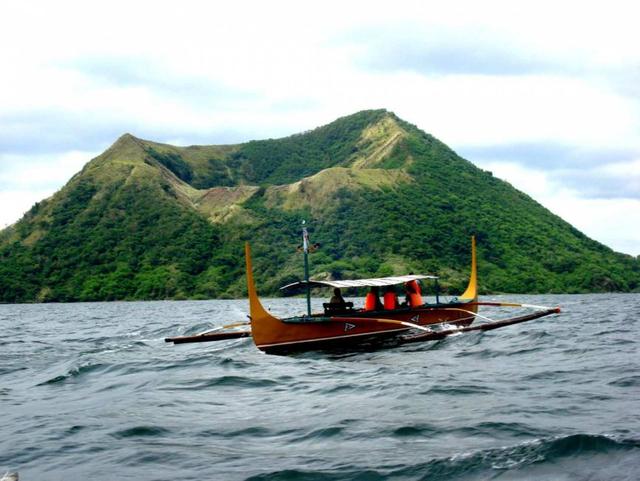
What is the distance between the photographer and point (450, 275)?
12888 cm

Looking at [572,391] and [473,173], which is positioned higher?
[473,173]

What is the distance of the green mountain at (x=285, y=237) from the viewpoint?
135 metres

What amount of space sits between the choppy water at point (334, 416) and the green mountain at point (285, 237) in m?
104

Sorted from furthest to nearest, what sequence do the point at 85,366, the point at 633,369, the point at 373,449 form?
the point at 85,366
the point at 633,369
the point at 373,449

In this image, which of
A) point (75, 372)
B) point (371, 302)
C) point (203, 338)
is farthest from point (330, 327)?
point (75, 372)

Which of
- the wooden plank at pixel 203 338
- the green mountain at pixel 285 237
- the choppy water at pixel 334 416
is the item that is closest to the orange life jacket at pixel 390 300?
the choppy water at pixel 334 416

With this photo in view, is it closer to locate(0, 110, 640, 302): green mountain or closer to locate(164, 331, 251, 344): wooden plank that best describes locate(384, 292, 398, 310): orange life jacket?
locate(164, 331, 251, 344): wooden plank

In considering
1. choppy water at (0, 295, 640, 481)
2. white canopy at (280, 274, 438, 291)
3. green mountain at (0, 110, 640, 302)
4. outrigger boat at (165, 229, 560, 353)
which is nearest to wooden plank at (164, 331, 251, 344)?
outrigger boat at (165, 229, 560, 353)

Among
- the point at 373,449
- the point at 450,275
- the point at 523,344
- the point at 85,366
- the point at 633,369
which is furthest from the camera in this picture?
the point at 450,275

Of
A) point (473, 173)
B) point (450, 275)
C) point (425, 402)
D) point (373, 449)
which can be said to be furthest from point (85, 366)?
point (473, 173)

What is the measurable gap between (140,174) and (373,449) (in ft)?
568

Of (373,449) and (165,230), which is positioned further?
(165,230)

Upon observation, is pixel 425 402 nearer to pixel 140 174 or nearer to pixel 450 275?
pixel 450 275

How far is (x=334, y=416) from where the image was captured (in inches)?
542
